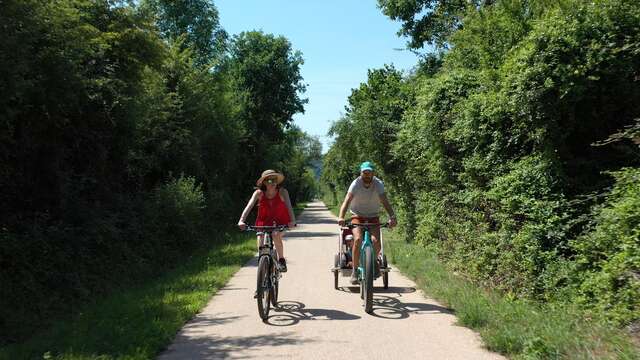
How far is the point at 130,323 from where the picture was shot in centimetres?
712

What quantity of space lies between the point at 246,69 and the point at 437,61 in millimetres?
15064

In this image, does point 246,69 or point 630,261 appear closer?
point 630,261

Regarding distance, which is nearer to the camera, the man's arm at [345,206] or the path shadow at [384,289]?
the man's arm at [345,206]

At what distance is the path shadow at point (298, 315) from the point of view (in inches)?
285

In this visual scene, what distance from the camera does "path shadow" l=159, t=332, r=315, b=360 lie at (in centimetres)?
570

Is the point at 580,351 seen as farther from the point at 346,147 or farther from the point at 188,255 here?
the point at 346,147

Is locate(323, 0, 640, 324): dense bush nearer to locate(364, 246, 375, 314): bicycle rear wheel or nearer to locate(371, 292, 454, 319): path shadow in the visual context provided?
locate(371, 292, 454, 319): path shadow

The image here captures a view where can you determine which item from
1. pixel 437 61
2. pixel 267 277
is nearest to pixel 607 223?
pixel 267 277

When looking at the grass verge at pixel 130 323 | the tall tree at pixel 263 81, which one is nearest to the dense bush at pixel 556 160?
the grass verge at pixel 130 323

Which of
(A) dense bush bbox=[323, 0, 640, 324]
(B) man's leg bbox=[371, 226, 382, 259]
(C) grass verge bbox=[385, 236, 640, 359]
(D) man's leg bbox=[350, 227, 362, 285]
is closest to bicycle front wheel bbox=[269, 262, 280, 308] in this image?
(D) man's leg bbox=[350, 227, 362, 285]

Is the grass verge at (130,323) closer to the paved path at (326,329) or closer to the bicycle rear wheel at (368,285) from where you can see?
the paved path at (326,329)

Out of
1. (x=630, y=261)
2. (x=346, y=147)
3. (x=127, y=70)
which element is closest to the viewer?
(x=630, y=261)

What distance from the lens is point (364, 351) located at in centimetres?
570

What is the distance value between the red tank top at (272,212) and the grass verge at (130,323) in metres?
1.59
